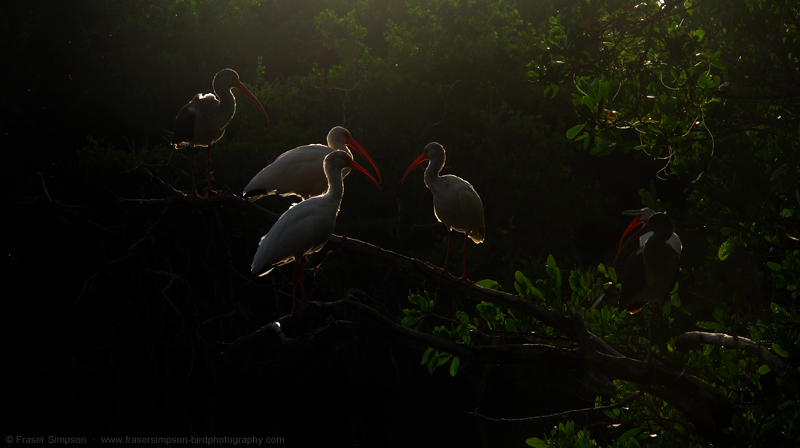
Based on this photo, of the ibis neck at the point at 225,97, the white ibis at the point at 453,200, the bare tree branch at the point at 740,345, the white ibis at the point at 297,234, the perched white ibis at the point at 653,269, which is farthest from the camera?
the ibis neck at the point at 225,97

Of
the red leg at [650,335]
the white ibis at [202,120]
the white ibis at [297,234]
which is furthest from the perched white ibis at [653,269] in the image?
→ the white ibis at [202,120]

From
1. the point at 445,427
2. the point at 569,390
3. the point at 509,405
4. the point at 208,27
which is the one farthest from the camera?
the point at 208,27

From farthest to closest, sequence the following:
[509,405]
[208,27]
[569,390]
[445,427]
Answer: [208,27] < [509,405] < [445,427] < [569,390]

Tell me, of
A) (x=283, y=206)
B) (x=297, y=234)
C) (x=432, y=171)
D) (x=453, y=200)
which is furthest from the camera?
(x=283, y=206)

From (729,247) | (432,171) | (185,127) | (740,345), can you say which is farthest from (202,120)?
(740,345)

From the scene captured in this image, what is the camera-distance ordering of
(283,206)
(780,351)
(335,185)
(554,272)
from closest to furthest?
1. (780,351)
2. (554,272)
3. (335,185)
4. (283,206)

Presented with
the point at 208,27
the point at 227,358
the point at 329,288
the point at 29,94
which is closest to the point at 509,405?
the point at 329,288

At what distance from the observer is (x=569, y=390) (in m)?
11.6

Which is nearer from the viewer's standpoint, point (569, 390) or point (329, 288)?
point (569, 390)

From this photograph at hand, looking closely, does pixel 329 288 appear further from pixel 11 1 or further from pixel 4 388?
pixel 11 1

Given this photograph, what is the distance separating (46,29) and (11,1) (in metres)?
0.90

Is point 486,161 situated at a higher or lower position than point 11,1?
lower

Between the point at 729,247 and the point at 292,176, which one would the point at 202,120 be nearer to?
the point at 292,176

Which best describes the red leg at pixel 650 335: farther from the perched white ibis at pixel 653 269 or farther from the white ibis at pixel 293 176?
the white ibis at pixel 293 176
